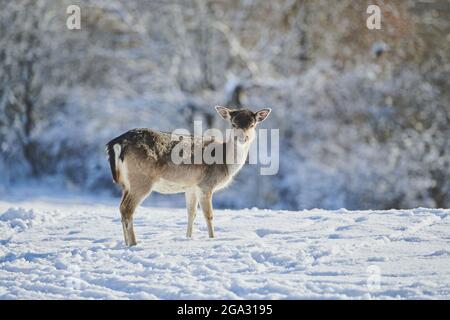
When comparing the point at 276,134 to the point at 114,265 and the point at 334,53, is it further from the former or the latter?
the point at 114,265

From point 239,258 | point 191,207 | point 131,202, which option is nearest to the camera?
point 239,258

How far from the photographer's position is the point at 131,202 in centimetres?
805

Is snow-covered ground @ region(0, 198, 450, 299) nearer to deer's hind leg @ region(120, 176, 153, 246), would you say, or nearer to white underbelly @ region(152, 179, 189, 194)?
deer's hind leg @ region(120, 176, 153, 246)

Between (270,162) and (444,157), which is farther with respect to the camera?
(270,162)

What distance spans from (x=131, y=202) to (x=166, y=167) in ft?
1.91

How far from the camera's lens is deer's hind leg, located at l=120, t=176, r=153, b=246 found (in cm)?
802

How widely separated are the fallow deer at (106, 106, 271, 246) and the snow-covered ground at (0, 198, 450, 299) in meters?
0.44

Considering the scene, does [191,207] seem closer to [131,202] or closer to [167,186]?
[167,186]

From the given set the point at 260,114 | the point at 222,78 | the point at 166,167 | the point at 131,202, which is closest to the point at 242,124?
the point at 260,114

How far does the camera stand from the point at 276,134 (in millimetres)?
20641

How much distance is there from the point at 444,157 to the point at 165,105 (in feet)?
27.3

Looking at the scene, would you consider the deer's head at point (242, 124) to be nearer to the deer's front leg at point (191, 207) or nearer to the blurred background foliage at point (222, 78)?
the deer's front leg at point (191, 207)
